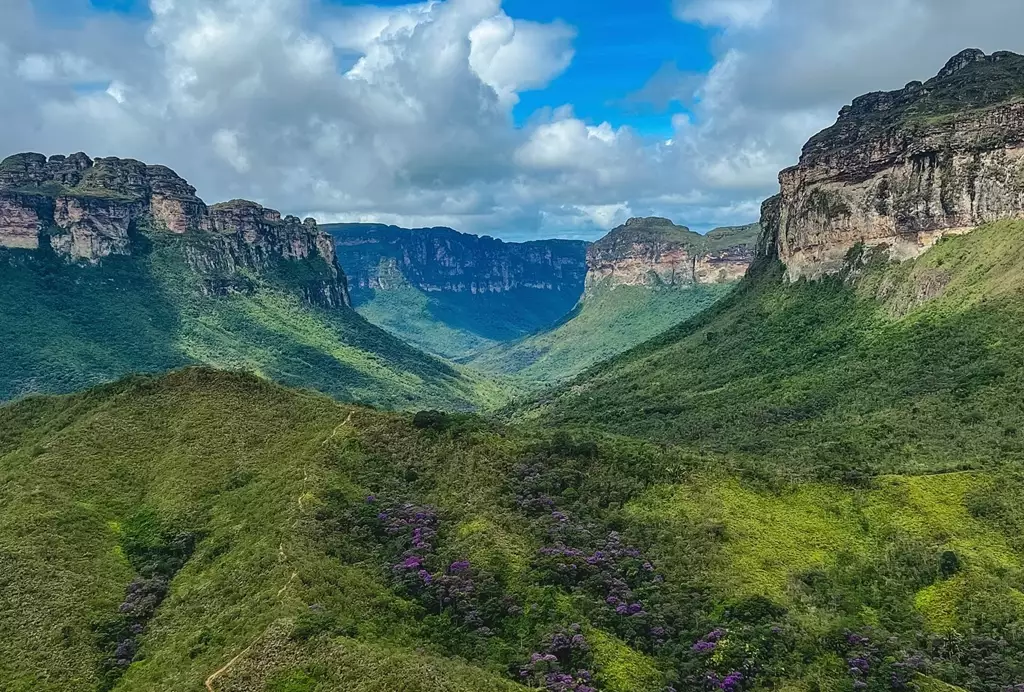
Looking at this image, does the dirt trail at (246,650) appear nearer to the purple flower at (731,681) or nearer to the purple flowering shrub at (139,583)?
the purple flowering shrub at (139,583)

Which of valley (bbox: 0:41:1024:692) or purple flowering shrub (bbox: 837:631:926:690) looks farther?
valley (bbox: 0:41:1024:692)

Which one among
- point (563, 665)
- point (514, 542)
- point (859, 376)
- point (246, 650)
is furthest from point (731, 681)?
point (859, 376)

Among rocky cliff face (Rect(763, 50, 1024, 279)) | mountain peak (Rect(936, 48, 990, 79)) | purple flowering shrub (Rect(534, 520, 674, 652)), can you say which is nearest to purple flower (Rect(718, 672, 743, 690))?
purple flowering shrub (Rect(534, 520, 674, 652))

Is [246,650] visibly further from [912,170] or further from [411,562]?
[912,170]

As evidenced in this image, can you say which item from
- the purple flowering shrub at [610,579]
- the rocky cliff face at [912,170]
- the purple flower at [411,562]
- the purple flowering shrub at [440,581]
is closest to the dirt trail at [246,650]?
the purple flowering shrub at [440,581]

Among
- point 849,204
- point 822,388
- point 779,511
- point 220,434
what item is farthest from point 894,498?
point 849,204

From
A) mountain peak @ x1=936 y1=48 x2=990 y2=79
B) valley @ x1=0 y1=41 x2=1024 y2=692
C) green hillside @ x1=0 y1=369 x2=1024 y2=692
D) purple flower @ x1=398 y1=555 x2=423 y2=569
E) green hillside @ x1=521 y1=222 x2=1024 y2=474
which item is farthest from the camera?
mountain peak @ x1=936 y1=48 x2=990 y2=79

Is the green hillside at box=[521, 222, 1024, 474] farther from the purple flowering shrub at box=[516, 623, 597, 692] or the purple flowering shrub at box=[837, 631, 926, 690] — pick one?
the purple flowering shrub at box=[516, 623, 597, 692]

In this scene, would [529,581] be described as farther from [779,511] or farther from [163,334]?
[163,334]
